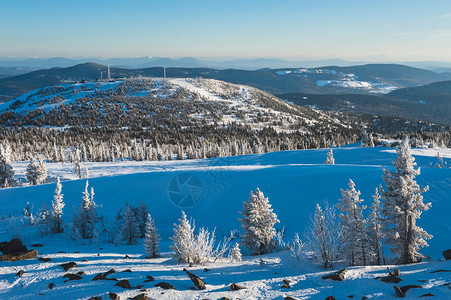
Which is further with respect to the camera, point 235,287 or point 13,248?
point 13,248

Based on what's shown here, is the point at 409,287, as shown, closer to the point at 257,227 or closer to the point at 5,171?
the point at 257,227

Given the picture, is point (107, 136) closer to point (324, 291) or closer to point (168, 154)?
point (168, 154)

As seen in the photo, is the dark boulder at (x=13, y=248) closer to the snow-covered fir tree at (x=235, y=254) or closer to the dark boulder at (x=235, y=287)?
the snow-covered fir tree at (x=235, y=254)

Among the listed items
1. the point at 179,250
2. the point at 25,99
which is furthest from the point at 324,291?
the point at 25,99

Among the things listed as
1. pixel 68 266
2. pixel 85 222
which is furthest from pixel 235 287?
pixel 85 222

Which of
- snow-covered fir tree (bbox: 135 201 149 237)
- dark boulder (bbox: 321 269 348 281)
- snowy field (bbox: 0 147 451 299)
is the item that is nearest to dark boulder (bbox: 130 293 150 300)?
snowy field (bbox: 0 147 451 299)

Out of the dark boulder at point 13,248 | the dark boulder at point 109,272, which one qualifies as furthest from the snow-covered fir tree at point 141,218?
the dark boulder at point 109,272

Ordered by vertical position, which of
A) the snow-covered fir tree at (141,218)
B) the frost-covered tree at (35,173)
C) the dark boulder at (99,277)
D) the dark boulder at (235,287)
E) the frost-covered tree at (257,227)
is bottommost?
the frost-covered tree at (35,173)
